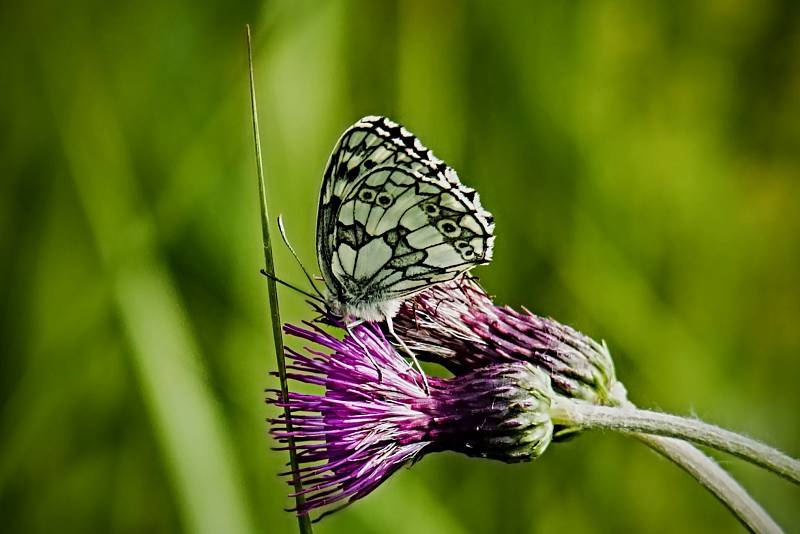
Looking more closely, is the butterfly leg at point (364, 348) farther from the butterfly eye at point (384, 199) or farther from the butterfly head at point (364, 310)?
the butterfly eye at point (384, 199)

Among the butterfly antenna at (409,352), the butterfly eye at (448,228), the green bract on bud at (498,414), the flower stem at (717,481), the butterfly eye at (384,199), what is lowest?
the flower stem at (717,481)

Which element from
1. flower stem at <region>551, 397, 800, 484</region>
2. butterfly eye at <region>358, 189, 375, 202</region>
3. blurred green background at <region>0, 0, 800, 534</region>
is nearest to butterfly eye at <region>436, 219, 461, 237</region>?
butterfly eye at <region>358, 189, 375, 202</region>

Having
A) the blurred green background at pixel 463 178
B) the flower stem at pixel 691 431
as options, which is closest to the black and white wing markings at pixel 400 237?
the flower stem at pixel 691 431

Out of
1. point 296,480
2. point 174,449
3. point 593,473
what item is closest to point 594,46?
point 593,473

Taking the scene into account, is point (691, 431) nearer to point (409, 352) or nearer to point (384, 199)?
point (409, 352)

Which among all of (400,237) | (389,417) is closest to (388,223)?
(400,237)

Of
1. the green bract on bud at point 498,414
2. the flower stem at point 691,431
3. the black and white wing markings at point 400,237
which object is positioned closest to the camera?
the flower stem at point 691,431
